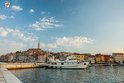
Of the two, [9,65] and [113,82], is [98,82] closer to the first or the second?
[113,82]

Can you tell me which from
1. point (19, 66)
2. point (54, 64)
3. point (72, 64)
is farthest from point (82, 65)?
point (19, 66)

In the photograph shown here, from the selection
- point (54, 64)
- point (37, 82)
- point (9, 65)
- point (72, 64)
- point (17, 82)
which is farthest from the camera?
point (54, 64)

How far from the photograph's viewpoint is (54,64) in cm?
10800

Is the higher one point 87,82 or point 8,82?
point 8,82

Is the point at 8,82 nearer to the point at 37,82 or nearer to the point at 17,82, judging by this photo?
the point at 17,82

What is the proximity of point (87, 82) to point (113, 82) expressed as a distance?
554 centimetres

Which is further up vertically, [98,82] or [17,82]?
[17,82]

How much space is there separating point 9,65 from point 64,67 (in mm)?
27098

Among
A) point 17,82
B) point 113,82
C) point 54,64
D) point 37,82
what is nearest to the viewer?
point 17,82

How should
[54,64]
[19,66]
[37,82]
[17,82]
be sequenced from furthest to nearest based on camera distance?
[54,64]
[19,66]
[37,82]
[17,82]

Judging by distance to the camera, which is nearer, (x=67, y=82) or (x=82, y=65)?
(x=67, y=82)

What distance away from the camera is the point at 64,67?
3952 inches

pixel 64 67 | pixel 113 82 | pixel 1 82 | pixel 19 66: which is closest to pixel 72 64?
pixel 64 67

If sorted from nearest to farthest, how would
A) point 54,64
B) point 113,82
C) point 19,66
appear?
1. point 113,82
2. point 19,66
3. point 54,64
